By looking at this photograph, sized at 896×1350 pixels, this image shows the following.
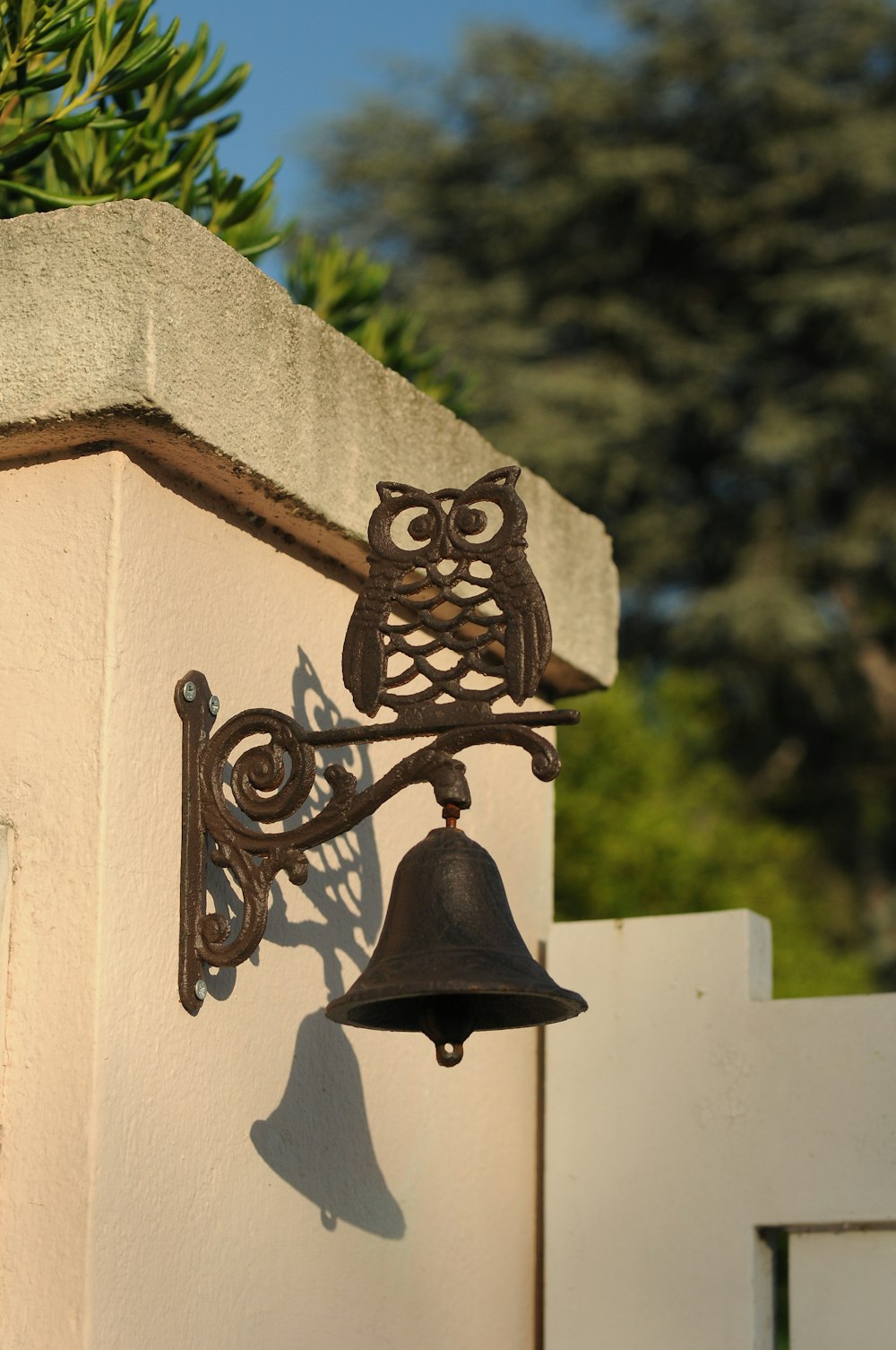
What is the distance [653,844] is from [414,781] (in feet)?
19.0

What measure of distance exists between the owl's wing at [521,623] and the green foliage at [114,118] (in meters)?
1.08

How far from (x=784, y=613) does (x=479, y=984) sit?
420 inches

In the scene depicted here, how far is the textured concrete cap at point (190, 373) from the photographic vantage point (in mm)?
2605

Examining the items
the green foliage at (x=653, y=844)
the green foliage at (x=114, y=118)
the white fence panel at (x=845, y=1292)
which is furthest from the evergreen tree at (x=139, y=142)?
the green foliage at (x=653, y=844)

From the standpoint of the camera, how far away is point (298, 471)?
292 centimetres

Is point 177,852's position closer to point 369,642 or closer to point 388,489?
point 369,642

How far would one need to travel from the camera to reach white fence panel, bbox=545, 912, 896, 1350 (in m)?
3.21

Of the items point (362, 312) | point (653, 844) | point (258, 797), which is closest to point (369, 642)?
point (258, 797)

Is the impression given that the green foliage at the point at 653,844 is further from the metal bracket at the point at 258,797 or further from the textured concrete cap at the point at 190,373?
the metal bracket at the point at 258,797

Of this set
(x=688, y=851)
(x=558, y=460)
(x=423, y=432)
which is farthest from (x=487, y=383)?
(x=423, y=432)

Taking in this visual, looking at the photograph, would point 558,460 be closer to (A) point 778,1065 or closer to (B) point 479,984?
(A) point 778,1065

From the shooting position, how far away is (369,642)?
8.46ft

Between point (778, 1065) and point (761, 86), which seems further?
point (761, 86)

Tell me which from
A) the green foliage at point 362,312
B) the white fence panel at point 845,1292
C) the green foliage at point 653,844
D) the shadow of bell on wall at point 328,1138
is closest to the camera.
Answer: the shadow of bell on wall at point 328,1138
